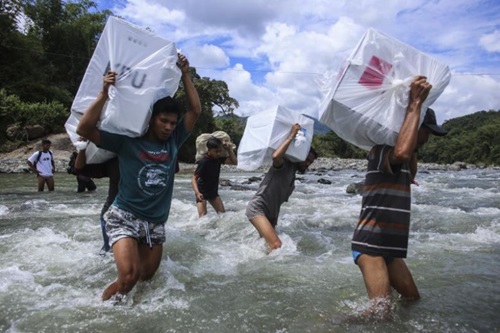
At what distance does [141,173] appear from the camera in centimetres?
349

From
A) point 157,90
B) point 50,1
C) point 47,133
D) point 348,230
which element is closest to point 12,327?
point 157,90

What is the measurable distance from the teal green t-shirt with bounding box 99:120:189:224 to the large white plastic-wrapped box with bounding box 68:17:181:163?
109 mm

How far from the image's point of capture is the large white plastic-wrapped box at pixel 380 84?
116 inches

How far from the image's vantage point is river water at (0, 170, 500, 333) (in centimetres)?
341

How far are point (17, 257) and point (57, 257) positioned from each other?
50 centimetres

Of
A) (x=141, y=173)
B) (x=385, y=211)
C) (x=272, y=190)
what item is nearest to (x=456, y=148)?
(x=272, y=190)

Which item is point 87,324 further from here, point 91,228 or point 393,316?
point 91,228

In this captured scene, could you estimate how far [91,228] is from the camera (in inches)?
297

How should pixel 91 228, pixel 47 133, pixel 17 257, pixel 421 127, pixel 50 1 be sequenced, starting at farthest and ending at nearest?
pixel 50 1, pixel 47 133, pixel 91 228, pixel 17 257, pixel 421 127

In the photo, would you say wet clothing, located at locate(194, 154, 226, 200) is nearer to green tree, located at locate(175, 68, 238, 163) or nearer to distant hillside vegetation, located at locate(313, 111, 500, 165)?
green tree, located at locate(175, 68, 238, 163)

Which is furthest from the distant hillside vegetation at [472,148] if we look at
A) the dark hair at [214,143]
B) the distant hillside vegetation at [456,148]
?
the dark hair at [214,143]

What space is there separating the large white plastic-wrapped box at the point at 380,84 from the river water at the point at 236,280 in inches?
59.0

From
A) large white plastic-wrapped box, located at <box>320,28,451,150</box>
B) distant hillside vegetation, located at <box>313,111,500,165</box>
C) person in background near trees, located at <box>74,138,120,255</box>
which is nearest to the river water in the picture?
person in background near trees, located at <box>74,138,120,255</box>

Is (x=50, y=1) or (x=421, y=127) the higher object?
(x=50, y=1)
